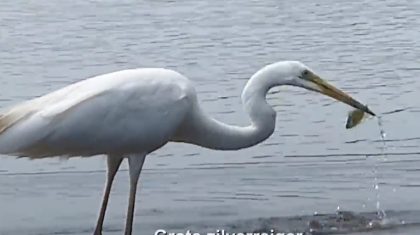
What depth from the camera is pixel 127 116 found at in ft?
25.3

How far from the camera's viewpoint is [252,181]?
399 inches

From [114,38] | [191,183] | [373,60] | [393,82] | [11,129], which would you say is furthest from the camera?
[114,38]

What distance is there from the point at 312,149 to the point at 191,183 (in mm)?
1289

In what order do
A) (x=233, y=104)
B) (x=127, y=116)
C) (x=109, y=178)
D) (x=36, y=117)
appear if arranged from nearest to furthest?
(x=36, y=117)
(x=127, y=116)
(x=109, y=178)
(x=233, y=104)

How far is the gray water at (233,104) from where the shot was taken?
9.44 m

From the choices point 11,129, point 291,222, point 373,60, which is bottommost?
point 373,60

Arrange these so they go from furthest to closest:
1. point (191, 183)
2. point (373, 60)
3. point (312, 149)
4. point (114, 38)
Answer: point (114, 38) < point (373, 60) < point (312, 149) < point (191, 183)

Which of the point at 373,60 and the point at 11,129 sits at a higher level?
the point at 11,129

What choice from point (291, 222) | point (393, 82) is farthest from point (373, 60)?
point (291, 222)

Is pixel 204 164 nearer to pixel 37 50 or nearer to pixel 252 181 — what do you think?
pixel 252 181

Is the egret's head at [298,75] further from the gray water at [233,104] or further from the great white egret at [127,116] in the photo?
the gray water at [233,104]

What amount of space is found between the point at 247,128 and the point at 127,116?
2.51ft

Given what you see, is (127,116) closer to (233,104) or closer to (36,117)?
(36,117)

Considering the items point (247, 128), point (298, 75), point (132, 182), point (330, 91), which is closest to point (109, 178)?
point (132, 182)
